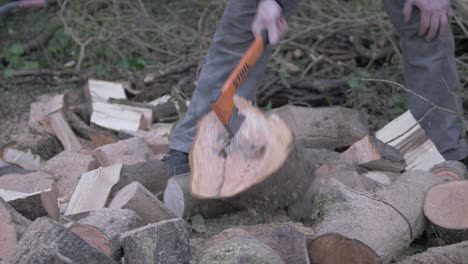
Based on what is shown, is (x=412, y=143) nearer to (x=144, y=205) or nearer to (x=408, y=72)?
(x=408, y=72)

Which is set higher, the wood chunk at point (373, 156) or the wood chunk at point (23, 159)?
the wood chunk at point (373, 156)

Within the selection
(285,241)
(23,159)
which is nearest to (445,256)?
(285,241)

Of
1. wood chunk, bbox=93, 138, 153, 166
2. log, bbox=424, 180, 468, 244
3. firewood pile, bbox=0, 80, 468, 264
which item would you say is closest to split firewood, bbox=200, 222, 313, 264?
firewood pile, bbox=0, 80, 468, 264

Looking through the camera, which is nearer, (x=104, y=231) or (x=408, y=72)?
(x=104, y=231)

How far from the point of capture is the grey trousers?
3584 mm

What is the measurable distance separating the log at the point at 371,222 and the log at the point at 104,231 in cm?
63

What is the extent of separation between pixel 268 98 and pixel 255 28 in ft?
4.81

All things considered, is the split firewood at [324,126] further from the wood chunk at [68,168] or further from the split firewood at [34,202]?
the split firewood at [34,202]

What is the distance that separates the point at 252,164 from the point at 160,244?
1.60 feet

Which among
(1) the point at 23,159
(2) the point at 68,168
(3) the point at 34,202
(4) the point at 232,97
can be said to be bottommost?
(1) the point at 23,159

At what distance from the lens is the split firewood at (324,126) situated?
380 centimetres

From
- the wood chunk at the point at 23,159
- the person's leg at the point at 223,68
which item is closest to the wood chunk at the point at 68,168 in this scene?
the wood chunk at the point at 23,159

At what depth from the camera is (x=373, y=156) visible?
11.4 ft

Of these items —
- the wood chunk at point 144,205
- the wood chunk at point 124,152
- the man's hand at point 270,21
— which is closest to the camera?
the wood chunk at point 144,205
